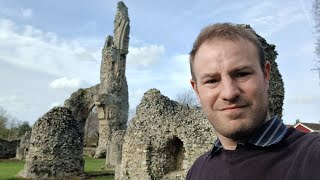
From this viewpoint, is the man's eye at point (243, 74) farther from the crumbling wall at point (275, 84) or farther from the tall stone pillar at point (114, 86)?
the tall stone pillar at point (114, 86)

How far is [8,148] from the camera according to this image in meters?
40.4

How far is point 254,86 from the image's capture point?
1727 millimetres

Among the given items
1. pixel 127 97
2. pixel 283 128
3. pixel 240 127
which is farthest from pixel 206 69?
pixel 127 97

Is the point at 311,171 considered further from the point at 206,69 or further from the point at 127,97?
the point at 127,97

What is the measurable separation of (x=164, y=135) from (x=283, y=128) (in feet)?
40.4

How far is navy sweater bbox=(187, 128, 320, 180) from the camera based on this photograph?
1.55 meters

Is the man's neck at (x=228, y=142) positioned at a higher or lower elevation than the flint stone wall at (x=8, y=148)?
lower

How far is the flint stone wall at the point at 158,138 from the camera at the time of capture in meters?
13.3

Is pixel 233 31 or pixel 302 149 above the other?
pixel 233 31

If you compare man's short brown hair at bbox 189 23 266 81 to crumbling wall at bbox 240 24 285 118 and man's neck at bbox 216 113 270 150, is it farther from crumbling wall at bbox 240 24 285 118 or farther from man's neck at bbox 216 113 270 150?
crumbling wall at bbox 240 24 285 118

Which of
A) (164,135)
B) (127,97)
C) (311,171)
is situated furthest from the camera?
(127,97)

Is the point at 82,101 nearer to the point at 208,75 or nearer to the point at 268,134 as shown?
the point at 208,75

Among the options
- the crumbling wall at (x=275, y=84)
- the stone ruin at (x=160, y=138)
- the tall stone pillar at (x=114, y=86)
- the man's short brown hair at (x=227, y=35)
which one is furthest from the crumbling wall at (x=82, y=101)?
the man's short brown hair at (x=227, y=35)

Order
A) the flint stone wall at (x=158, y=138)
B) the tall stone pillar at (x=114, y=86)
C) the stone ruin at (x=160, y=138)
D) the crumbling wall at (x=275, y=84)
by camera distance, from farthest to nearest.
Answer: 1. the tall stone pillar at (x=114, y=86)
2. the flint stone wall at (x=158, y=138)
3. the stone ruin at (x=160, y=138)
4. the crumbling wall at (x=275, y=84)
